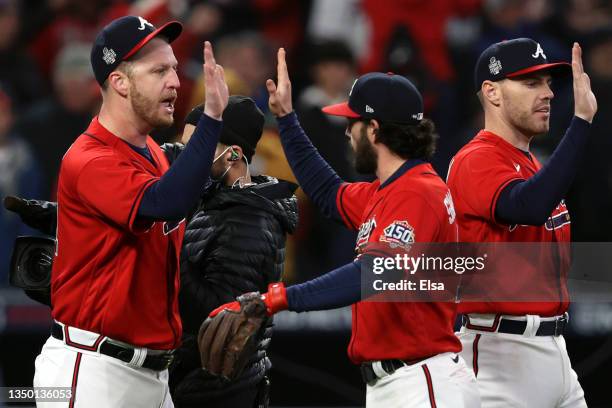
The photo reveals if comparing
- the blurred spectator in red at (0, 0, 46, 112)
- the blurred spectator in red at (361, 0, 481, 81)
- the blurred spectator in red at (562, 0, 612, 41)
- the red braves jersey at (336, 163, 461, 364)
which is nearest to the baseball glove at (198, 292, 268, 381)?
the red braves jersey at (336, 163, 461, 364)

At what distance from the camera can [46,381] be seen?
12.0 feet

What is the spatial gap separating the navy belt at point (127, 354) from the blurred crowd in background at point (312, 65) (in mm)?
3153

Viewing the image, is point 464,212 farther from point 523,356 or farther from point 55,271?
point 55,271

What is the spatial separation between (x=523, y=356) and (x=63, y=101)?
4225mm

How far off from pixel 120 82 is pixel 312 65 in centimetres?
370

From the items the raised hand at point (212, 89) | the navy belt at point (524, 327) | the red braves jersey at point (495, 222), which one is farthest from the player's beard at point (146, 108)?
the navy belt at point (524, 327)

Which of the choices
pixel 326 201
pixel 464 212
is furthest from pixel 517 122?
pixel 326 201

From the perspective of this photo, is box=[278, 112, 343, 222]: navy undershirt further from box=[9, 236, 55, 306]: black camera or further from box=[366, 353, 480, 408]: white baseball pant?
box=[9, 236, 55, 306]: black camera

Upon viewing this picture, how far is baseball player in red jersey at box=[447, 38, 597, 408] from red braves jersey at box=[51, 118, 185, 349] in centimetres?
122

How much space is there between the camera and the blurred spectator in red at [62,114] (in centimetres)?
724

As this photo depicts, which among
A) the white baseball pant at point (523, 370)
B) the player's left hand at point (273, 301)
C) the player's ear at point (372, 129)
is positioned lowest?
the white baseball pant at point (523, 370)

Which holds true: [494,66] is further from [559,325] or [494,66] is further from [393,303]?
[393,303]

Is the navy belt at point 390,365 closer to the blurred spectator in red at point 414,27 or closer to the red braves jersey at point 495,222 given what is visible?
the red braves jersey at point 495,222

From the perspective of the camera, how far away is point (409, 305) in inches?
144
